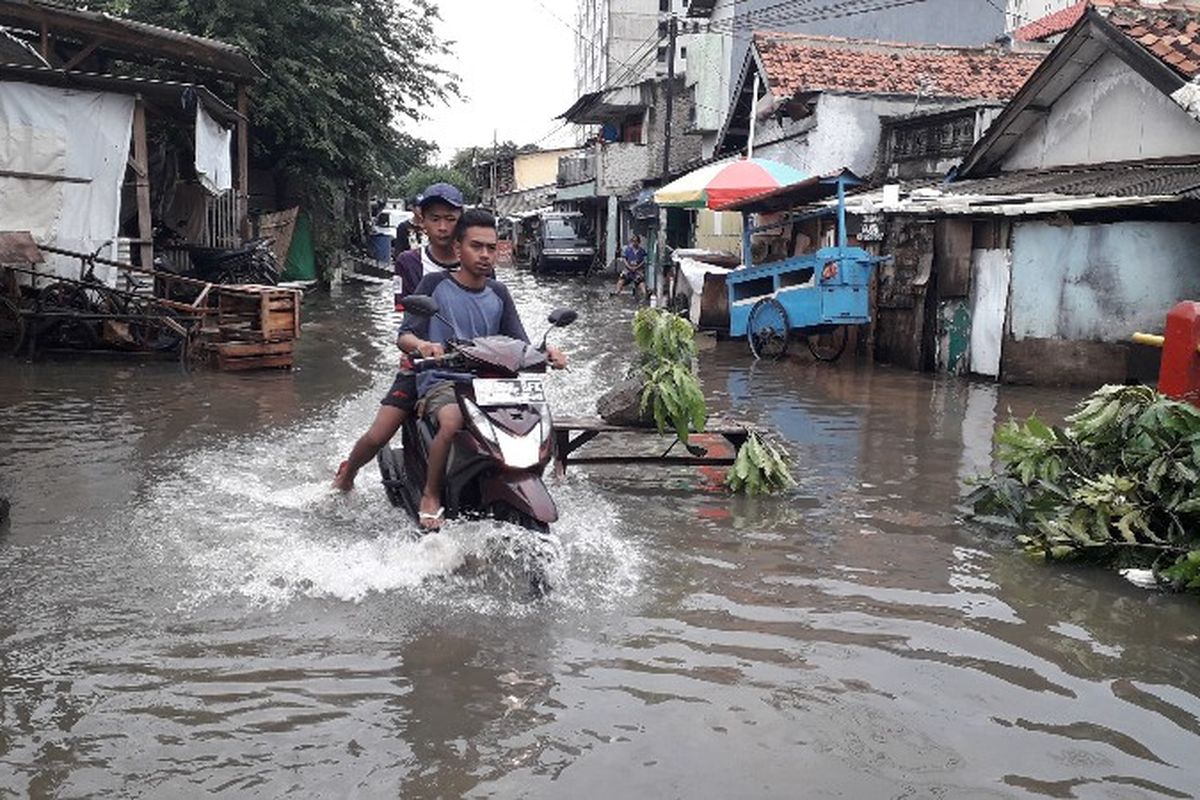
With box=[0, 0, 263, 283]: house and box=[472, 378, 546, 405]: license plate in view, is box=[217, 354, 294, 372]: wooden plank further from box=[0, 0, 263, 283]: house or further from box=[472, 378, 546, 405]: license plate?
box=[472, 378, 546, 405]: license plate

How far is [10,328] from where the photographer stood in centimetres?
1209

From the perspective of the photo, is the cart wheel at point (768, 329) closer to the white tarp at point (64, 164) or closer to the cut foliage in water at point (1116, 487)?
the white tarp at point (64, 164)

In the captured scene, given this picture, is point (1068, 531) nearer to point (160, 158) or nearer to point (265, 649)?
point (265, 649)

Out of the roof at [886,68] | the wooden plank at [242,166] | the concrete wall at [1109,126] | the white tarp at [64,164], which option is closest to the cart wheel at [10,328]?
the white tarp at [64,164]

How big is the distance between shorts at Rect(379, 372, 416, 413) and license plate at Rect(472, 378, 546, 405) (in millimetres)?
799

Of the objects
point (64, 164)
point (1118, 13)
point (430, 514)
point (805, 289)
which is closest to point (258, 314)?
point (64, 164)

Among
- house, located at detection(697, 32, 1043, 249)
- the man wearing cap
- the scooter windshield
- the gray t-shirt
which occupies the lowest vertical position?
the scooter windshield

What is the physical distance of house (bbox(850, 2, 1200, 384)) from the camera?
12.1m

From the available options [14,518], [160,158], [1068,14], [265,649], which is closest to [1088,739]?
[265,649]

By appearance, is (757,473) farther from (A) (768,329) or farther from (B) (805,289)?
(A) (768,329)

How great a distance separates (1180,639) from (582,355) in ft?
38.1

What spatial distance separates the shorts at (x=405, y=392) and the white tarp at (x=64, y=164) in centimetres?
893

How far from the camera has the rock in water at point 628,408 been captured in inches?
287

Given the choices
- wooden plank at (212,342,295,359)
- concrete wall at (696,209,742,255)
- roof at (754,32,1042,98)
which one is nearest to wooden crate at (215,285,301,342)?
wooden plank at (212,342,295,359)
